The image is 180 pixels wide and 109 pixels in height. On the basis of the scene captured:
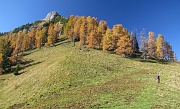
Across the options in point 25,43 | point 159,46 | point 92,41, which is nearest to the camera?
point 92,41

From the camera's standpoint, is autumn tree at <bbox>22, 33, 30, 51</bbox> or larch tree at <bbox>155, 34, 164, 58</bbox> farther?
autumn tree at <bbox>22, 33, 30, 51</bbox>

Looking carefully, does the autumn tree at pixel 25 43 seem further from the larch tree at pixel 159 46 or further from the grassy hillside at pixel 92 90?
the larch tree at pixel 159 46

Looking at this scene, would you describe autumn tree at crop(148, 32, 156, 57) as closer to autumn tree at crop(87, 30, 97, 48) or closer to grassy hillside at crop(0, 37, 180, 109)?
autumn tree at crop(87, 30, 97, 48)

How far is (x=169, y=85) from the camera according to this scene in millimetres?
39281

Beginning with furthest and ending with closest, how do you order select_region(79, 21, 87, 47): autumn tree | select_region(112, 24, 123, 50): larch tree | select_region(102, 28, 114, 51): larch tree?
select_region(79, 21, 87, 47): autumn tree → select_region(102, 28, 114, 51): larch tree → select_region(112, 24, 123, 50): larch tree

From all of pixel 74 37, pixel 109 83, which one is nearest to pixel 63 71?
pixel 109 83

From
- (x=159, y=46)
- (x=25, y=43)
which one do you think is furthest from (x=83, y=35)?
(x=25, y=43)

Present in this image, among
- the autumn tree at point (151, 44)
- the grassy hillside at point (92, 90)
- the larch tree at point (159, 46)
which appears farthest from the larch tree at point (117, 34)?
the grassy hillside at point (92, 90)

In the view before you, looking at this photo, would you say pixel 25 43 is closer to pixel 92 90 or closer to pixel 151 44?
pixel 151 44

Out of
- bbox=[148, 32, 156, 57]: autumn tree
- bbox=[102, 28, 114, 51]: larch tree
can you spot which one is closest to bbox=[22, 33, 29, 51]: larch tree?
bbox=[102, 28, 114, 51]: larch tree

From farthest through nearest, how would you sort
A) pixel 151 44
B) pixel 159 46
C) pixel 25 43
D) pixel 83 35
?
pixel 25 43 → pixel 83 35 → pixel 159 46 → pixel 151 44

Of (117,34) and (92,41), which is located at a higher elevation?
(117,34)

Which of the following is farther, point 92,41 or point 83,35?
point 83,35

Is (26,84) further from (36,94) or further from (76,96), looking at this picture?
(76,96)
